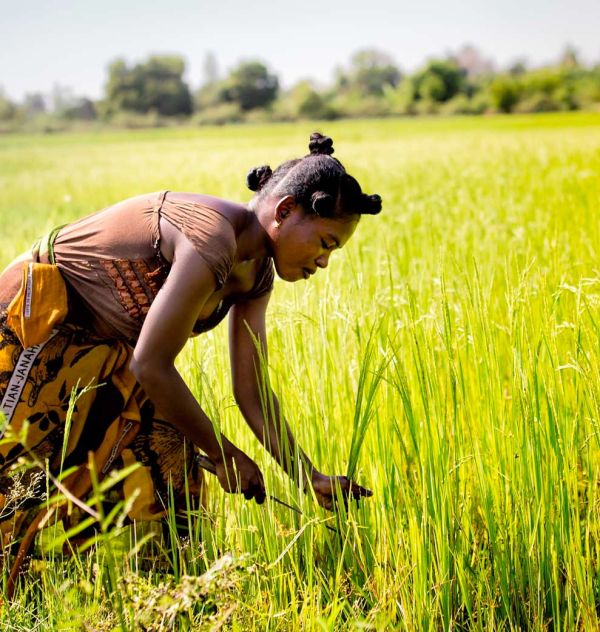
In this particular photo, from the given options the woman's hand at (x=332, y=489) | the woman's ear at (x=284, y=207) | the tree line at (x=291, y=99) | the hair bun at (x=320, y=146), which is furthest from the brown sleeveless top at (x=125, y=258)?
the tree line at (x=291, y=99)

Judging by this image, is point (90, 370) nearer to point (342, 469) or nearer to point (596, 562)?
point (342, 469)

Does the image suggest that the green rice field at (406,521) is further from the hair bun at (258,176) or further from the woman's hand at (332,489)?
the hair bun at (258,176)

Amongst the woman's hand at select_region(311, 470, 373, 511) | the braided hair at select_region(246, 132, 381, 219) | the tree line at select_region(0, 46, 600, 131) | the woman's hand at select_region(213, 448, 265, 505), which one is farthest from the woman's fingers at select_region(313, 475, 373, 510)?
the tree line at select_region(0, 46, 600, 131)

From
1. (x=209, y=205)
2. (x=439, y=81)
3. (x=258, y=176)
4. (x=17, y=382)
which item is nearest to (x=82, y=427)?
(x=17, y=382)

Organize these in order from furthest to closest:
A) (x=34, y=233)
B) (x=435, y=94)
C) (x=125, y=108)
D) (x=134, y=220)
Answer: (x=125, y=108), (x=435, y=94), (x=34, y=233), (x=134, y=220)

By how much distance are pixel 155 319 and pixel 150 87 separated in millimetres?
77627

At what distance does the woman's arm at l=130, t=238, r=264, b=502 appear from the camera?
1531 mm

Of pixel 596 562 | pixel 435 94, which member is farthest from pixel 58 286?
pixel 435 94

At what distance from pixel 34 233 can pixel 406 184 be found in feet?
15.9

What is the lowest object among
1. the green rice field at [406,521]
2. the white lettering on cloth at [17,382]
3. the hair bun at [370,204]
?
the green rice field at [406,521]

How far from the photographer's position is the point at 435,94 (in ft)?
218

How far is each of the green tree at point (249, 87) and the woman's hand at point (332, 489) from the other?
76.4 meters

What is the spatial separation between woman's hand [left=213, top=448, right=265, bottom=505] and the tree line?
49.5 m

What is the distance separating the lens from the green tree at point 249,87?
76562mm
